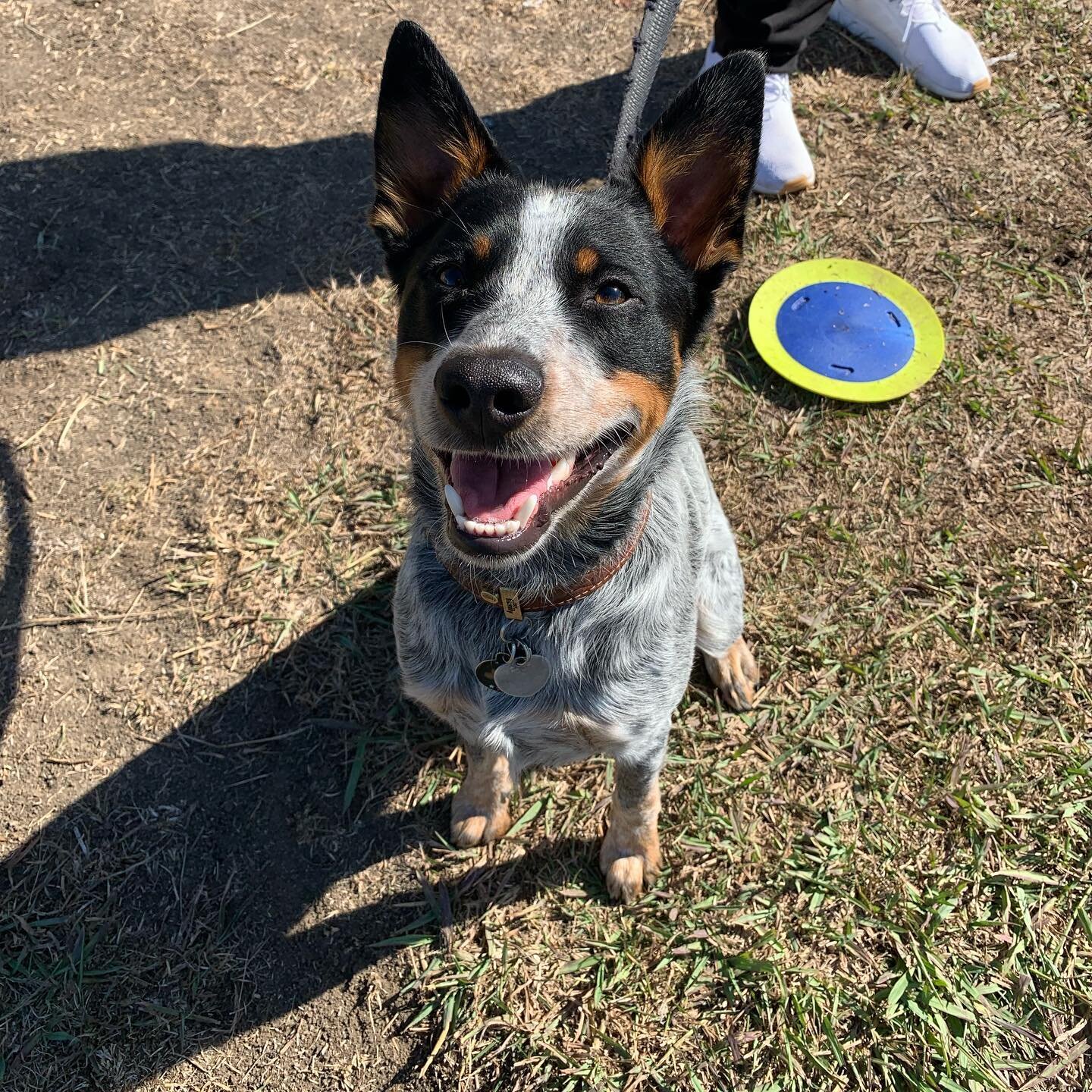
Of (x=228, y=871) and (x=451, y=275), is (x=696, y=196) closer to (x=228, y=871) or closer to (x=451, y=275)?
(x=451, y=275)

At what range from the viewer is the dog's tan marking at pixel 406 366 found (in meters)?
2.41

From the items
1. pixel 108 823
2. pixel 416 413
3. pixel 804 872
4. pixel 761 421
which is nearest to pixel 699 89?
pixel 416 413

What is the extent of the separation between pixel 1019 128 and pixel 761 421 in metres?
2.74

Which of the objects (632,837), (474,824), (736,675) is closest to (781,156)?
(736,675)

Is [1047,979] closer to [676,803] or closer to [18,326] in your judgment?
[676,803]

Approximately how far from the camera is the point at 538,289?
2.33 metres

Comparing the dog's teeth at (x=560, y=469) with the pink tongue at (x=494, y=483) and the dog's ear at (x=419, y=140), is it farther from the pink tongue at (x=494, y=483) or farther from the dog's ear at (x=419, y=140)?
the dog's ear at (x=419, y=140)

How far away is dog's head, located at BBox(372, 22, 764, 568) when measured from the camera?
2.13 meters

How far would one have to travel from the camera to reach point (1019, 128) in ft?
17.5

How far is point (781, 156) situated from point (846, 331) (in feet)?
3.95

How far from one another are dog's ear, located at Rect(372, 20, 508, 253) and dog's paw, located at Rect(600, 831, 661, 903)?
7.44 ft

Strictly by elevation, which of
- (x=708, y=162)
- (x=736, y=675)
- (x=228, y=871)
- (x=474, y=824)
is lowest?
(x=228, y=871)

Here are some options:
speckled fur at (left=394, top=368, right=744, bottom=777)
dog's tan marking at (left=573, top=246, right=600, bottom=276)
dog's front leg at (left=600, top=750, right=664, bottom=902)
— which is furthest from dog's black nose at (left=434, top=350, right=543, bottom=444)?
dog's front leg at (left=600, top=750, right=664, bottom=902)

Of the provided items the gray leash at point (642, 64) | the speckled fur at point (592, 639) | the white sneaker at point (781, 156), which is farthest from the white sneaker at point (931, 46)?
the speckled fur at point (592, 639)
